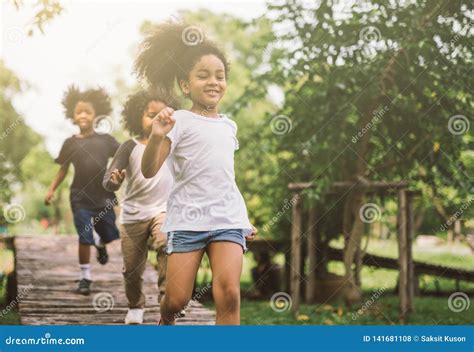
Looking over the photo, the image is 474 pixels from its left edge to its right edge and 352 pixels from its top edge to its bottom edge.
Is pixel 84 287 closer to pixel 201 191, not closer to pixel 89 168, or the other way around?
pixel 89 168

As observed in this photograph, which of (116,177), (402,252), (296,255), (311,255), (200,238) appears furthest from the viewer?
(311,255)

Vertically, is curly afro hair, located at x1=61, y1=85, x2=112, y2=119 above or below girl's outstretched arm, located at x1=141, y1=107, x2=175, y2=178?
above

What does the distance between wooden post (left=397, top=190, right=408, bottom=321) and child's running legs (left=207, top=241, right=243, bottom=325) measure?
2.60 meters

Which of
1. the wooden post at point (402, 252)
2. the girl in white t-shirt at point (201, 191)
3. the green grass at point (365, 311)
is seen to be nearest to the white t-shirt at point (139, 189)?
the girl in white t-shirt at point (201, 191)

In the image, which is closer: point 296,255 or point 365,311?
point 365,311

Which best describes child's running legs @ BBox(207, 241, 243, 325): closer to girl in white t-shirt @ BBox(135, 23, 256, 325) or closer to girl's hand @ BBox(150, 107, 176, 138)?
girl in white t-shirt @ BBox(135, 23, 256, 325)

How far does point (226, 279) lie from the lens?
2.96m

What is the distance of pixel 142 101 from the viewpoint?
417 centimetres

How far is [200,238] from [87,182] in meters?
1.83

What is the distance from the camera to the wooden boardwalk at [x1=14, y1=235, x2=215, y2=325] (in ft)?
13.9

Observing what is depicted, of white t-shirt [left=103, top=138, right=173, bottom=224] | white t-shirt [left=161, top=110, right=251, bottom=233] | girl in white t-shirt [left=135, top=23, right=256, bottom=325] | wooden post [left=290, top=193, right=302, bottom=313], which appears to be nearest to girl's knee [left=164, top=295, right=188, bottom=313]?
girl in white t-shirt [left=135, top=23, right=256, bottom=325]

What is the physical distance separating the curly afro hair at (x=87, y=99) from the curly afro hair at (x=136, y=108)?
0.70 meters

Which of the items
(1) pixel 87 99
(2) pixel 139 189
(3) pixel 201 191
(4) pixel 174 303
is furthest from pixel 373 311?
(3) pixel 201 191

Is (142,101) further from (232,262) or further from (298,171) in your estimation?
(298,171)
